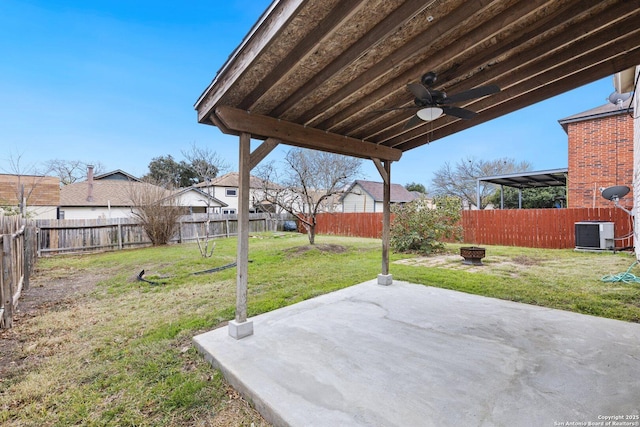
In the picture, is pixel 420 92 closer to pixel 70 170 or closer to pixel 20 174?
pixel 20 174

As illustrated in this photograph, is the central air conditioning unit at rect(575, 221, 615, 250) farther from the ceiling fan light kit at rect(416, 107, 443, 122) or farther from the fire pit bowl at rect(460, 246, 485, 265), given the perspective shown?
the ceiling fan light kit at rect(416, 107, 443, 122)

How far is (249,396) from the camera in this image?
196cm

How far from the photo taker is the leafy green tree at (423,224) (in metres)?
8.81

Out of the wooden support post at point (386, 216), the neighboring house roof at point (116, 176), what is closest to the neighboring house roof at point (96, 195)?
the neighboring house roof at point (116, 176)

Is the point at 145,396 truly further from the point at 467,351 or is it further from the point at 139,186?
the point at 139,186

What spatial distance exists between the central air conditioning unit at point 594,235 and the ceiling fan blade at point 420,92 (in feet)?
26.6

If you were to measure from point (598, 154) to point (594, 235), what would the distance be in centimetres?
374

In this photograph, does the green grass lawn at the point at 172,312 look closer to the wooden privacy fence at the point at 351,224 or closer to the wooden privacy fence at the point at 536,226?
the wooden privacy fence at the point at 536,226

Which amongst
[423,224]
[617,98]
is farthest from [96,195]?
[617,98]

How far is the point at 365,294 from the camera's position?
4.20 meters

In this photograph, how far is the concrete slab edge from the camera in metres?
1.74

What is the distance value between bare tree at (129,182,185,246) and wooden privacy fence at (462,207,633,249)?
10.8 m

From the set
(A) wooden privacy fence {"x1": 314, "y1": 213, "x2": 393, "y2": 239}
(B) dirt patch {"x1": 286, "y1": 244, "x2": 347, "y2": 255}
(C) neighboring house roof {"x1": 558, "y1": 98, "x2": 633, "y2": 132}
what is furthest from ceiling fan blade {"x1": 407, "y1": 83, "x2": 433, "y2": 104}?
(C) neighboring house roof {"x1": 558, "y1": 98, "x2": 633, "y2": 132}

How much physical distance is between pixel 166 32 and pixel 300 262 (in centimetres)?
1142
